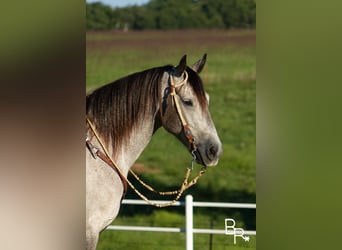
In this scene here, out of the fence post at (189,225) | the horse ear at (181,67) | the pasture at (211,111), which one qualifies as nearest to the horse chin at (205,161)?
the pasture at (211,111)

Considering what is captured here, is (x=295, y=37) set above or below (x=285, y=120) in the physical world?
above

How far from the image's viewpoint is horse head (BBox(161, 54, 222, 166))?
172cm

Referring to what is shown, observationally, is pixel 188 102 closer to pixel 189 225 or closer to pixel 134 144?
pixel 134 144

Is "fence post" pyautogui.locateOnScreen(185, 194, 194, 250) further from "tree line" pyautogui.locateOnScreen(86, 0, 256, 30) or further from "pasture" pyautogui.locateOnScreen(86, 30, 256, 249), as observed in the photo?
"tree line" pyautogui.locateOnScreen(86, 0, 256, 30)

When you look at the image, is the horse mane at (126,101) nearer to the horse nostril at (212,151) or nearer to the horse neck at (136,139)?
the horse neck at (136,139)

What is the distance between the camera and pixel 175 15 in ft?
5.08

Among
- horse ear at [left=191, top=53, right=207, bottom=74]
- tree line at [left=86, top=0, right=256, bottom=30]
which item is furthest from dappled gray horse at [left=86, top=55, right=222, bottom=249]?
tree line at [left=86, top=0, right=256, bottom=30]

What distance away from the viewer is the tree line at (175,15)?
1.35 m


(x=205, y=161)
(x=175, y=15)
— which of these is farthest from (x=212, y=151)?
(x=175, y=15)

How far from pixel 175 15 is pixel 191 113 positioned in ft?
1.23

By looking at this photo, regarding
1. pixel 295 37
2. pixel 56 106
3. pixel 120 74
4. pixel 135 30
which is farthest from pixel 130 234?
pixel 295 37

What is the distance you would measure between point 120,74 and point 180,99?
0.33 meters

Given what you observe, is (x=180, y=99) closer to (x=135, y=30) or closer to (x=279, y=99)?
(x=135, y=30)

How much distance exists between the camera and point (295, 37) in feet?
2.55
